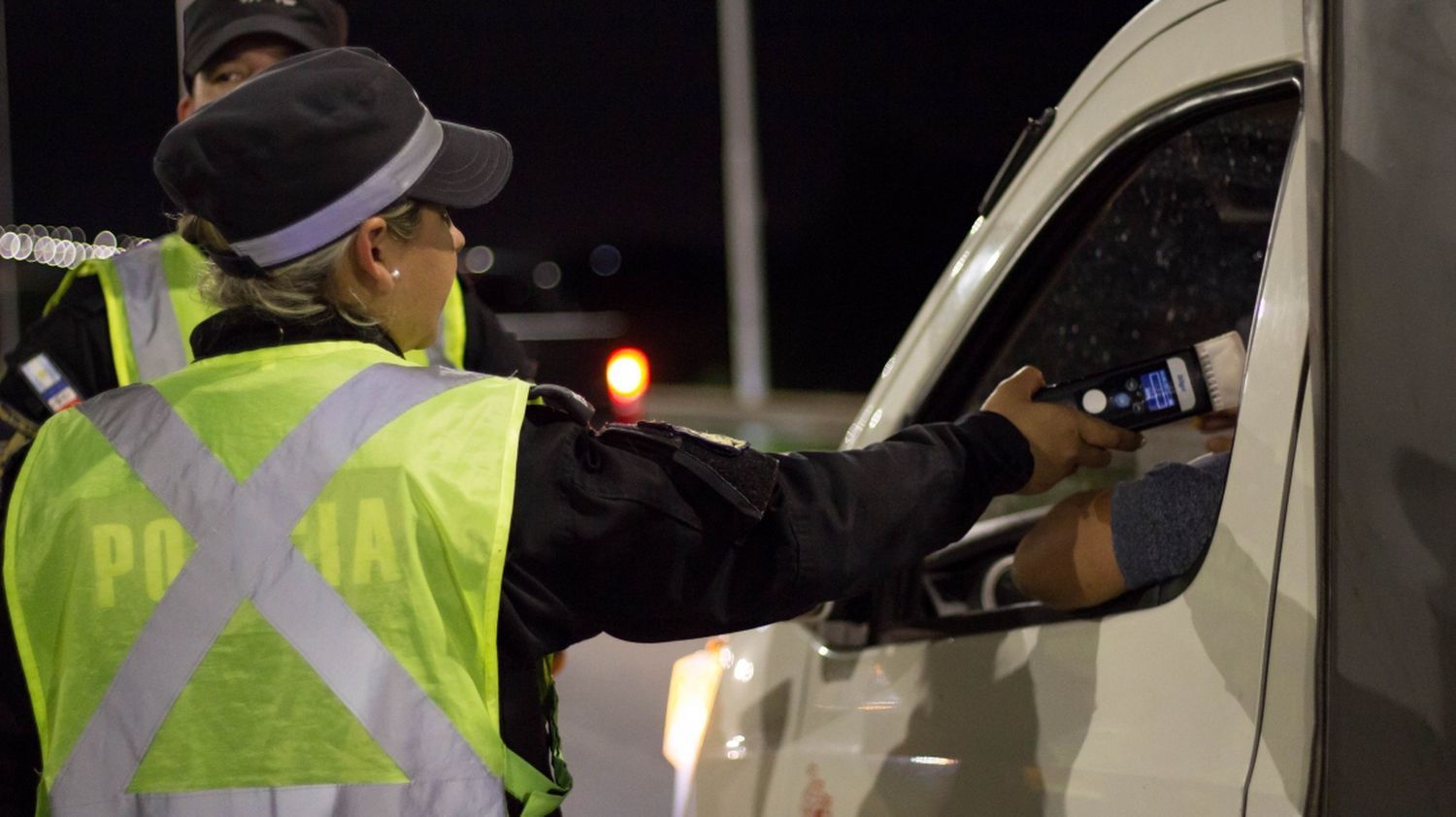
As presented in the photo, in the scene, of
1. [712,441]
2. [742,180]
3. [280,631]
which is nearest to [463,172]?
[712,441]

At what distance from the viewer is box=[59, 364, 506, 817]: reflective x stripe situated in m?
1.49

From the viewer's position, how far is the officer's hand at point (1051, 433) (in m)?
1.75

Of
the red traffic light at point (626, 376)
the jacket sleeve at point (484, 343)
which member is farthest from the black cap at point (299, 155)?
the red traffic light at point (626, 376)

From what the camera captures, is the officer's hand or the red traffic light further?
the red traffic light

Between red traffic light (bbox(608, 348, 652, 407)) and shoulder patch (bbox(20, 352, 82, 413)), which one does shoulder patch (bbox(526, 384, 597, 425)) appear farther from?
red traffic light (bbox(608, 348, 652, 407))

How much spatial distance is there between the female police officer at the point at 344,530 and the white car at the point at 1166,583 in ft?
0.91

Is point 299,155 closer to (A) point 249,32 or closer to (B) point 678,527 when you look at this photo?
(B) point 678,527

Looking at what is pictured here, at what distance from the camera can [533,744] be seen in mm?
1690

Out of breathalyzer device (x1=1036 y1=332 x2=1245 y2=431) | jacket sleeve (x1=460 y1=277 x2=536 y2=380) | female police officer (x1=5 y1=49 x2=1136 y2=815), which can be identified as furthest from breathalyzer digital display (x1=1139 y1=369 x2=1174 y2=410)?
jacket sleeve (x1=460 y1=277 x2=536 y2=380)

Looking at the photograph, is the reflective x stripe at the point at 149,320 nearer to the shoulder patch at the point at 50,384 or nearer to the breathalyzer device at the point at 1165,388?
the shoulder patch at the point at 50,384

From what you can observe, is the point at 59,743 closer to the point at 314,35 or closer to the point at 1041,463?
the point at 1041,463

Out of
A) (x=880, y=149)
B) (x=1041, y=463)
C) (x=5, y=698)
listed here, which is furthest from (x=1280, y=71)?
(x=880, y=149)

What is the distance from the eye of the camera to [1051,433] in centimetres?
176

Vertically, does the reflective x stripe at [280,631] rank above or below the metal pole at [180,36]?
below
